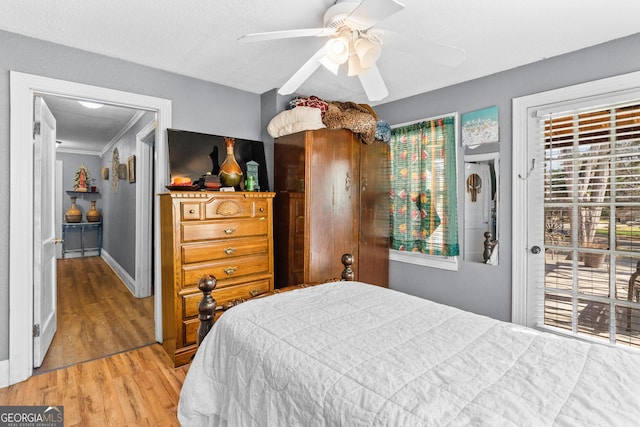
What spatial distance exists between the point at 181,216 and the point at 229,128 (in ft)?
3.80

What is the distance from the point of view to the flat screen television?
2.83 m

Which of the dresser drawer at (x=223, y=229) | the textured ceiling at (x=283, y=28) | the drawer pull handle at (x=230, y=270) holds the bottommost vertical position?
the drawer pull handle at (x=230, y=270)

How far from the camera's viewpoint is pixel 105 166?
687cm

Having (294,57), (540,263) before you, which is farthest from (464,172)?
(294,57)

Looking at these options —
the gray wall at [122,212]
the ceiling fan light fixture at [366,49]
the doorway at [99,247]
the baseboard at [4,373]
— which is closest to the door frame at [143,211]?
the doorway at [99,247]

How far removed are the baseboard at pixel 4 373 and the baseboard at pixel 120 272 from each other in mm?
2149

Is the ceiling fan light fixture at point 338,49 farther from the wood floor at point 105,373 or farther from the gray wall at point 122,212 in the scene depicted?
the gray wall at point 122,212

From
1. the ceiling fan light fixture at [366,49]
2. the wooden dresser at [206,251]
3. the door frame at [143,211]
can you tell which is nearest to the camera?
the ceiling fan light fixture at [366,49]

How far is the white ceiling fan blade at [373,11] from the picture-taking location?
1244mm

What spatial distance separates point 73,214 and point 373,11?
25.1ft

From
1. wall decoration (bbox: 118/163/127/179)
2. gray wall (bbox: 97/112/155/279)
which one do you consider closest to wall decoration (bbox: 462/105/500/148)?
gray wall (bbox: 97/112/155/279)

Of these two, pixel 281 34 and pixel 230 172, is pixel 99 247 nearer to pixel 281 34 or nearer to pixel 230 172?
pixel 230 172

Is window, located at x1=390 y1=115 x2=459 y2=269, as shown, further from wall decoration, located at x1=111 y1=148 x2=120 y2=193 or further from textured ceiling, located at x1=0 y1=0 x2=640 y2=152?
wall decoration, located at x1=111 y1=148 x2=120 y2=193

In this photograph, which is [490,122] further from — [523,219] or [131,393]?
[131,393]
